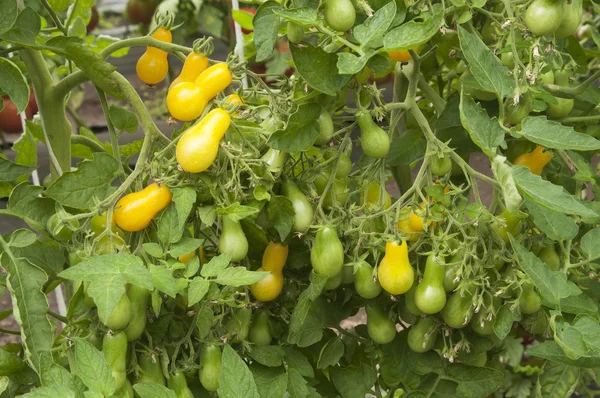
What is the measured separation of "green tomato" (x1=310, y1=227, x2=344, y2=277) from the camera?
0.65m

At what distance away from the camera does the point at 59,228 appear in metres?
0.63

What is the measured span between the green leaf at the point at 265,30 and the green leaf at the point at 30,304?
0.27m

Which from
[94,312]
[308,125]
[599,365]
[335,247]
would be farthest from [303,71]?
[599,365]

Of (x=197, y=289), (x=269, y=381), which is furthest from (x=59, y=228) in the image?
(x=269, y=381)

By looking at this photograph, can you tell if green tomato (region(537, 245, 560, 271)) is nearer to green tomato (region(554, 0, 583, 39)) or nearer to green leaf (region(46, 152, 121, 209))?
green tomato (region(554, 0, 583, 39))

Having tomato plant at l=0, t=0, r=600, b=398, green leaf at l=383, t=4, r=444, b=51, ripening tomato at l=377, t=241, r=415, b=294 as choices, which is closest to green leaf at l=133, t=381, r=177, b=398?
tomato plant at l=0, t=0, r=600, b=398

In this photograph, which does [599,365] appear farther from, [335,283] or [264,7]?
[264,7]

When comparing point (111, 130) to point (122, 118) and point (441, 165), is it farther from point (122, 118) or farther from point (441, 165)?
point (441, 165)

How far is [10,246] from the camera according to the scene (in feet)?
2.10

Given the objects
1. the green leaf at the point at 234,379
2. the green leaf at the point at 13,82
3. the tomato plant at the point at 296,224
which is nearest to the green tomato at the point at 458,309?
the tomato plant at the point at 296,224

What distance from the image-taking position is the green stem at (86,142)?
0.84 meters

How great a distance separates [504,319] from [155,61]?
0.41 m

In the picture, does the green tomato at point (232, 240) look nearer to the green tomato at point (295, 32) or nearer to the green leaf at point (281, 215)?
the green leaf at point (281, 215)

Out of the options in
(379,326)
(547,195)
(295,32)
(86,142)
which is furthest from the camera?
(86,142)
